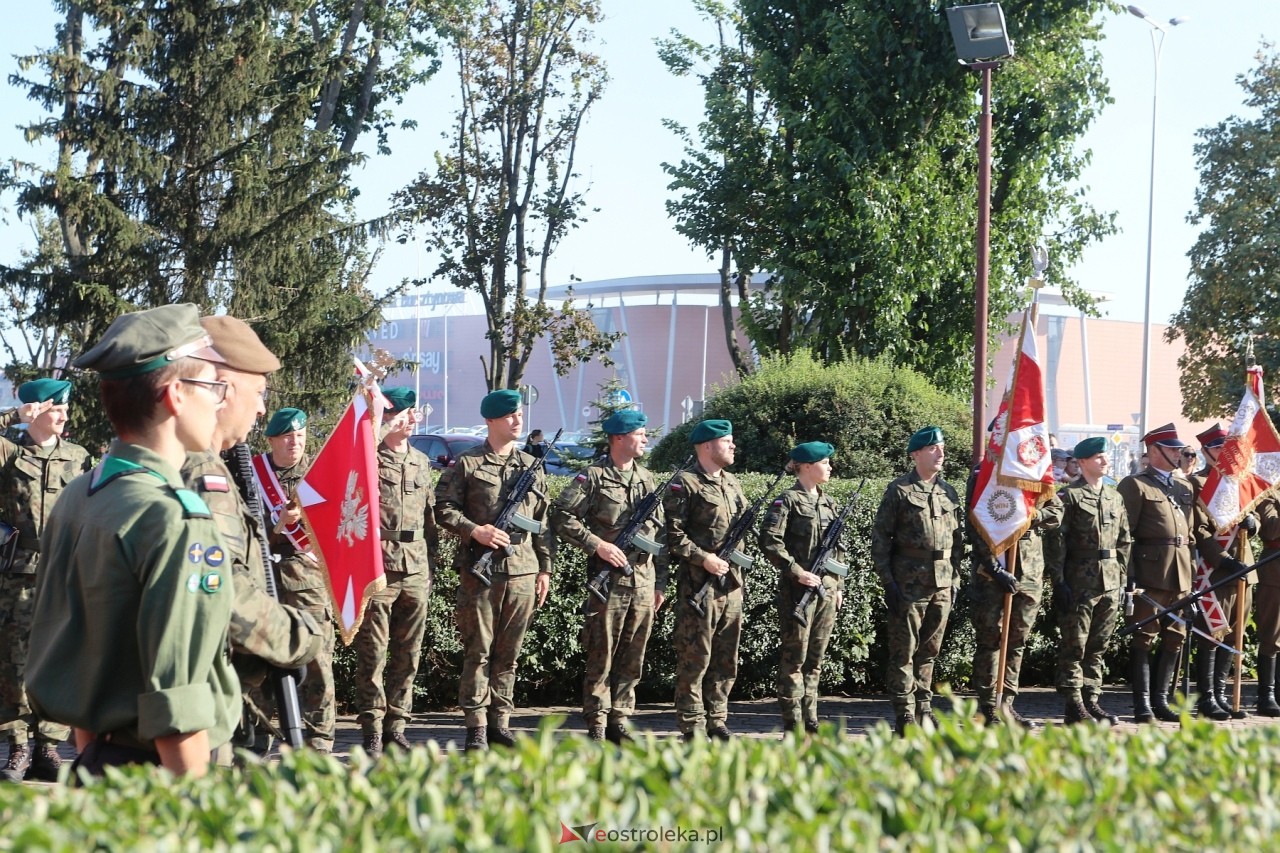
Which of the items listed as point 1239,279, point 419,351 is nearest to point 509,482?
point 1239,279

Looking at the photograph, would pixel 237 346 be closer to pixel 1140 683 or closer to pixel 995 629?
pixel 995 629

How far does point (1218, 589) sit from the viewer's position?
1049cm

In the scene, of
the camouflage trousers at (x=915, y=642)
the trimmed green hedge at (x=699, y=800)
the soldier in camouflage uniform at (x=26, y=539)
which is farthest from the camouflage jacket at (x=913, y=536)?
the trimmed green hedge at (x=699, y=800)

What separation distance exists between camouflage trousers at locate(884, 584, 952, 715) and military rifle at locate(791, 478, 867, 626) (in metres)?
0.53

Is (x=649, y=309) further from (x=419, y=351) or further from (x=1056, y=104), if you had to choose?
(x=1056, y=104)

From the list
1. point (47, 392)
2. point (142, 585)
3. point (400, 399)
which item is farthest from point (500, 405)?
point (142, 585)

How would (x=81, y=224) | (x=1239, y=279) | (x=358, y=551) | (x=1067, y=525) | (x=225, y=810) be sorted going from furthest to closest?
(x=1239, y=279) < (x=81, y=224) < (x=1067, y=525) < (x=358, y=551) < (x=225, y=810)

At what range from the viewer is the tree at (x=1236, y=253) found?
33594 mm

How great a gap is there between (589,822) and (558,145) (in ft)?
96.3

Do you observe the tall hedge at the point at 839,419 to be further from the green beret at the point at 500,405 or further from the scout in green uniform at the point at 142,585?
the scout in green uniform at the point at 142,585

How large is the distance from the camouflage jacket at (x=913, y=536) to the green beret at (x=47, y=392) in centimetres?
545

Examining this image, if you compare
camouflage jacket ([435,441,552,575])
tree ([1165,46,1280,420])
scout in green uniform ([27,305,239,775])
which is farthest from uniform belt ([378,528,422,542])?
tree ([1165,46,1280,420])

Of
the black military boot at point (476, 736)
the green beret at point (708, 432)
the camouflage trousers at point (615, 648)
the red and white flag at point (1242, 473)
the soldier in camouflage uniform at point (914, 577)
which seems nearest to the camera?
the black military boot at point (476, 736)

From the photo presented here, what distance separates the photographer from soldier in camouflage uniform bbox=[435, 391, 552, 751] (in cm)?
823
